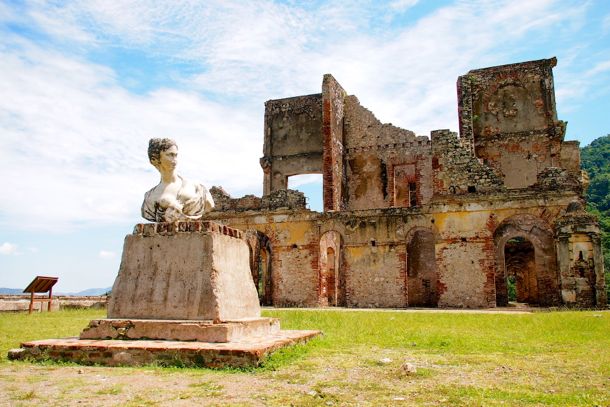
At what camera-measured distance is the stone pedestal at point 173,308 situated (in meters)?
5.29

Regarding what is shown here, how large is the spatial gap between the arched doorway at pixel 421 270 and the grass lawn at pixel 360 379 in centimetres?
1442

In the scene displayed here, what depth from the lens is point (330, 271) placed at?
23.3 metres

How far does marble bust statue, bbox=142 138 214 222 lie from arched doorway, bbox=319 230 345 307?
43.9 ft

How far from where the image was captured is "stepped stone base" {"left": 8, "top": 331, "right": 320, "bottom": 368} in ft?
16.0

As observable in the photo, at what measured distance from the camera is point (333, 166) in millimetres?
24312

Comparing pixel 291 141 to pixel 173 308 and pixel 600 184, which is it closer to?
pixel 173 308

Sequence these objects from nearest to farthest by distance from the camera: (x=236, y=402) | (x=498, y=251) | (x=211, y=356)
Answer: (x=236, y=402) → (x=211, y=356) → (x=498, y=251)

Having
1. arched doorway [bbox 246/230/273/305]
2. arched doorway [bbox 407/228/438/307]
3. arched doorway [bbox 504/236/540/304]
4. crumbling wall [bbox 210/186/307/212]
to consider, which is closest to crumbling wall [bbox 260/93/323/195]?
arched doorway [bbox 246/230/273/305]

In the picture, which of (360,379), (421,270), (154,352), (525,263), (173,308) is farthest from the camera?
(525,263)

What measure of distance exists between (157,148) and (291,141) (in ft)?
66.4

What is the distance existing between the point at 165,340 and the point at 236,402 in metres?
2.28

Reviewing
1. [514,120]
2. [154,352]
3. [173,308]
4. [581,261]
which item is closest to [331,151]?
[514,120]

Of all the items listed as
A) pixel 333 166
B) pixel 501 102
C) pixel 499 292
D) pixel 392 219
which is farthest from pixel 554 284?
pixel 333 166

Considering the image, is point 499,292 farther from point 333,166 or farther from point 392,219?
point 333,166
